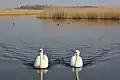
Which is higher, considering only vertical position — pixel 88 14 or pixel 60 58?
pixel 88 14

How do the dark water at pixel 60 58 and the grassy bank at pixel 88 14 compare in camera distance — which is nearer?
the dark water at pixel 60 58

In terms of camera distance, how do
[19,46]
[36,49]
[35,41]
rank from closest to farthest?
1. [36,49]
2. [19,46]
3. [35,41]

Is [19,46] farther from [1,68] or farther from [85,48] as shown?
[1,68]

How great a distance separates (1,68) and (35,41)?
28.5 feet

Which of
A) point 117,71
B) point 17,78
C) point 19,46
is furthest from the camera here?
point 19,46

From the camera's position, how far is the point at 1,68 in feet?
47.4

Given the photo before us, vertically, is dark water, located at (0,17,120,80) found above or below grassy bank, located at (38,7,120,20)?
below

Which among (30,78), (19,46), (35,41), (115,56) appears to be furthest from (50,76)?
(35,41)

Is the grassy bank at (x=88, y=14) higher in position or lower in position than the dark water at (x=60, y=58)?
higher

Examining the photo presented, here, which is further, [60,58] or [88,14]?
[88,14]

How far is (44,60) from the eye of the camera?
14.3 m

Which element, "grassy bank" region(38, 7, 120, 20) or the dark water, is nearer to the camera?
the dark water

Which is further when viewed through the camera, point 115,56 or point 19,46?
point 19,46

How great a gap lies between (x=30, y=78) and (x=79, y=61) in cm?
271
